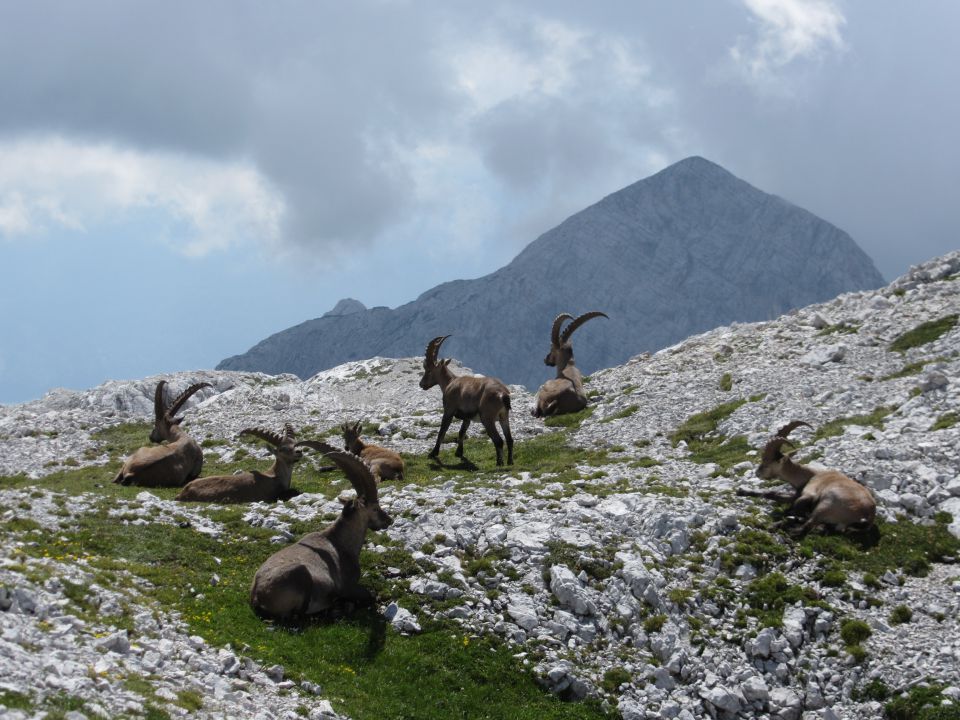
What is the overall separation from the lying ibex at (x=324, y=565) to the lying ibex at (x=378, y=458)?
603cm

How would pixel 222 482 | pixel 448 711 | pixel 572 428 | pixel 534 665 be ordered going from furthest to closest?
pixel 572 428 < pixel 222 482 < pixel 534 665 < pixel 448 711

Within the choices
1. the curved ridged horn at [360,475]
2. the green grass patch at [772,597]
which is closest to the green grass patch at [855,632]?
the green grass patch at [772,597]

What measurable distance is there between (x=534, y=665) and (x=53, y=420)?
1189 inches

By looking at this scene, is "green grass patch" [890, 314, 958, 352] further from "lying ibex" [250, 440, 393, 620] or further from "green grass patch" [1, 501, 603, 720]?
"green grass patch" [1, 501, 603, 720]

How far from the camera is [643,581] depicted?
1702 centimetres

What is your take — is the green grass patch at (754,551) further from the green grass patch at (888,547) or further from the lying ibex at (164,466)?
the lying ibex at (164,466)

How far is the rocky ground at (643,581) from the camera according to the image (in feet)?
42.8

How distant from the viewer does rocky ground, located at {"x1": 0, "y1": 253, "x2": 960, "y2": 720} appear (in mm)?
13039

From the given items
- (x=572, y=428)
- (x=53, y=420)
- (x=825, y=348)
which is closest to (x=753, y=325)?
(x=825, y=348)

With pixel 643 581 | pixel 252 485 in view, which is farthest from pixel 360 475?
pixel 252 485

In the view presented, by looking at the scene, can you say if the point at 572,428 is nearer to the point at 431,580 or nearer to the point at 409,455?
the point at 409,455

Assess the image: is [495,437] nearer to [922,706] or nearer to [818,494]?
[818,494]

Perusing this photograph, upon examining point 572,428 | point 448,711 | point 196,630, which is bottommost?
point 448,711

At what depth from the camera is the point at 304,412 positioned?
129 ft
